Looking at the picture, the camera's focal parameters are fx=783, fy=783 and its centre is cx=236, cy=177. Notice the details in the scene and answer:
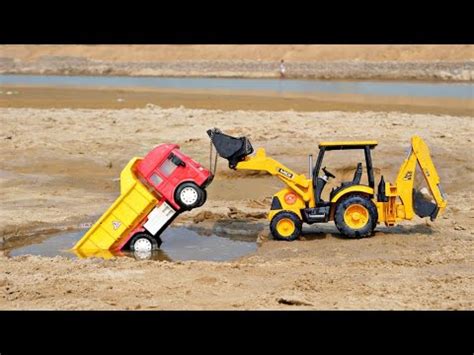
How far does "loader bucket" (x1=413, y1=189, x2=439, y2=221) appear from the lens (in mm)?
12305

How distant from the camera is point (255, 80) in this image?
167 feet

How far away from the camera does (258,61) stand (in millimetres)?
62031

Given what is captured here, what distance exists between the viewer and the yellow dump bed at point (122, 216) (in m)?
11.7

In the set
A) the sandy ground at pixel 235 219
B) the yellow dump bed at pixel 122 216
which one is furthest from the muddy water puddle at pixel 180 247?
the sandy ground at pixel 235 219

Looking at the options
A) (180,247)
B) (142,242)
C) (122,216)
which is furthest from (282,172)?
(122,216)

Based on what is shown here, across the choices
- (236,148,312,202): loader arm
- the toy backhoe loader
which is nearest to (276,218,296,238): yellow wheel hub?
the toy backhoe loader

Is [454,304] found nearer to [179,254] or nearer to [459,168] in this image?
[179,254]

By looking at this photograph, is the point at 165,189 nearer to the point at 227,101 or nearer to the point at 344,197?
the point at 344,197

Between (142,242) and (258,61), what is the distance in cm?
5124

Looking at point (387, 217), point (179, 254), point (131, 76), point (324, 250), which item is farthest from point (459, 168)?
point (131, 76)

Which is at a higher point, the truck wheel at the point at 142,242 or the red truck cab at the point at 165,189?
the red truck cab at the point at 165,189

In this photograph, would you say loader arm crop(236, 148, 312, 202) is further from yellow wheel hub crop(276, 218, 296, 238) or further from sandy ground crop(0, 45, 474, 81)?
sandy ground crop(0, 45, 474, 81)

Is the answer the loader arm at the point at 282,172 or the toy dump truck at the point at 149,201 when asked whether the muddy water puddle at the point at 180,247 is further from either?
the loader arm at the point at 282,172

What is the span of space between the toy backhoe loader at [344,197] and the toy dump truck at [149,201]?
76 centimetres
